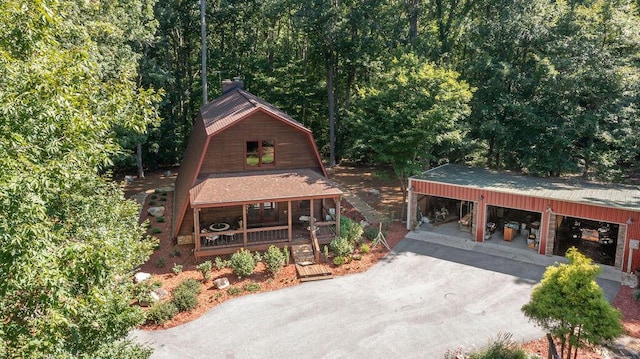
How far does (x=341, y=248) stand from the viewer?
17891 millimetres

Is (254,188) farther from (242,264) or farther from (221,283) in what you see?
(221,283)

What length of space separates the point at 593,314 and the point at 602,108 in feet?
54.7

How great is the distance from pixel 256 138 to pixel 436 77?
9451mm

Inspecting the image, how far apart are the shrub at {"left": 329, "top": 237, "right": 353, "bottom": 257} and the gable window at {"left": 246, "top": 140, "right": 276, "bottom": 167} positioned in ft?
16.9

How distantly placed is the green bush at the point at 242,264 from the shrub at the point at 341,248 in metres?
3.46

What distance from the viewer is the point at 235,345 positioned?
41.2 feet

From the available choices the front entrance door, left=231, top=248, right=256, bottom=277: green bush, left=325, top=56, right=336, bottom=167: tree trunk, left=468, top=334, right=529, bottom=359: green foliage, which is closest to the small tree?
left=468, top=334, right=529, bottom=359: green foliage

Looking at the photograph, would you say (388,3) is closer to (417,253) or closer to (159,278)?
(417,253)

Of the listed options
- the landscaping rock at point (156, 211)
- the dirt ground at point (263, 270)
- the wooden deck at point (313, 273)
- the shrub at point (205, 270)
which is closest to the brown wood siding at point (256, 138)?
the dirt ground at point (263, 270)

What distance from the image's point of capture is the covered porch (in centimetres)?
1770

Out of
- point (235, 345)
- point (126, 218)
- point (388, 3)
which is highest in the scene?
point (388, 3)

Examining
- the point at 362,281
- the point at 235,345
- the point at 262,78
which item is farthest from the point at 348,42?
the point at 235,345

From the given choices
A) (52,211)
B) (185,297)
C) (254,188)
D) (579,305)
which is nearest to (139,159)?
(254,188)

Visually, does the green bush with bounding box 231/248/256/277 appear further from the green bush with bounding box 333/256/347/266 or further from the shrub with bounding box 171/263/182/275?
the green bush with bounding box 333/256/347/266
